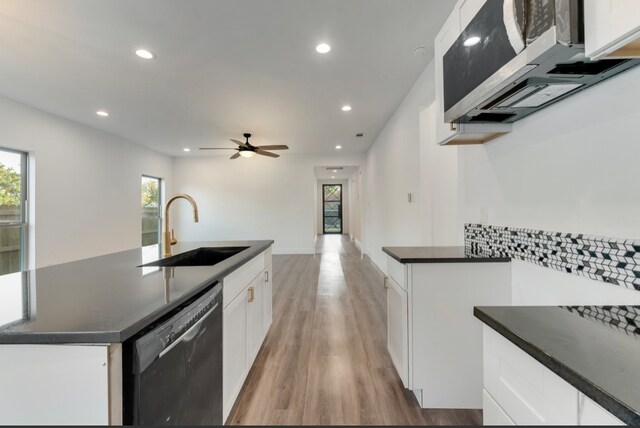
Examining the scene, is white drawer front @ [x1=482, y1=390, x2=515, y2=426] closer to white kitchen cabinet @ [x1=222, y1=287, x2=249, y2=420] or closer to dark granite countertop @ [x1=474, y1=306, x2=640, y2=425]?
dark granite countertop @ [x1=474, y1=306, x2=640, y2=425]

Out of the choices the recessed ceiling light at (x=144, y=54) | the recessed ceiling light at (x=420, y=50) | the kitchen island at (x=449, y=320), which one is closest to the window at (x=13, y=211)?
the recessed ceiling light at (x=144, y=54)

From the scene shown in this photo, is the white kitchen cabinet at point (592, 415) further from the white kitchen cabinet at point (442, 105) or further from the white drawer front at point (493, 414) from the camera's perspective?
the white kitchen cabinet at point (442, 105)

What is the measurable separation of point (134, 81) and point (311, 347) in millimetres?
3468

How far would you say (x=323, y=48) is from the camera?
8.34ft

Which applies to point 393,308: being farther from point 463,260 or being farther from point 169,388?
point 169,388

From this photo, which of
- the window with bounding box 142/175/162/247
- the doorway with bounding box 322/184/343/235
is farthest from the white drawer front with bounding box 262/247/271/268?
the doorway with bounding box 322/184/343/235

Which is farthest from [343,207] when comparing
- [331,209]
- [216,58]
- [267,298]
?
[267,298]

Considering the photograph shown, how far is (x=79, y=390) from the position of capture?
2.32 feet

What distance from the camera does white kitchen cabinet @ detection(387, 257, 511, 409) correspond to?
5.26 ft

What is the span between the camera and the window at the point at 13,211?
376cm

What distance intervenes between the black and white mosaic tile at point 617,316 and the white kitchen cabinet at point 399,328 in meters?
0.84

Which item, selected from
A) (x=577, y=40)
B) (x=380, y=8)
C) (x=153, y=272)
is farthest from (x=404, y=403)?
(x=380, y=8)

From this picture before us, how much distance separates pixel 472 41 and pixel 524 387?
4.57 feet

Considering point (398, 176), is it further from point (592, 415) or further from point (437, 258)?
point (592, 415)
